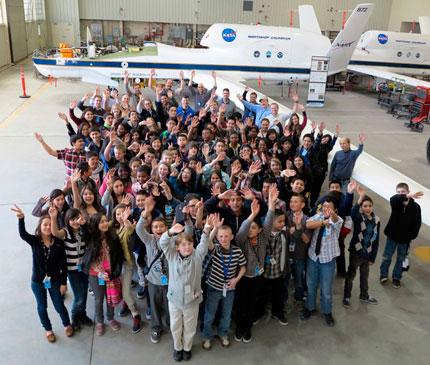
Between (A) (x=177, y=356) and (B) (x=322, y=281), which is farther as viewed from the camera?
(B) (x=322, y=281)

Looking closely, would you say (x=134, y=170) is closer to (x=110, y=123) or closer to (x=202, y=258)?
(x=202, y=258)

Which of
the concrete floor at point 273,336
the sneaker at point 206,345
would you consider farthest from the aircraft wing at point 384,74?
the sneaker at point 206,345

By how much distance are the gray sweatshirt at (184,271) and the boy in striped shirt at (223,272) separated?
0.66 ft

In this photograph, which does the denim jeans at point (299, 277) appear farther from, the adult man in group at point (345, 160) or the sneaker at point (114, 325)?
the adult man in group at point (345, 160)

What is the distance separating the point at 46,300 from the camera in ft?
13.2

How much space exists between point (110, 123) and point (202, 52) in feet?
31.7

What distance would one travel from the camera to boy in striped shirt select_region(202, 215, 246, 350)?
3.79 metres

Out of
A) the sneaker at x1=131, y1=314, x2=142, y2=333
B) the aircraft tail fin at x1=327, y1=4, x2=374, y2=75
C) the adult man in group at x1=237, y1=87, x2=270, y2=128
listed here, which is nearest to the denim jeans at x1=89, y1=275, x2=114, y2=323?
the sneaker at x1=131, y1=314, x2=142, y2=333

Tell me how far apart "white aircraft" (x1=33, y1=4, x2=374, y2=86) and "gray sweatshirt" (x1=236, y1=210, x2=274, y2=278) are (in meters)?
12.5

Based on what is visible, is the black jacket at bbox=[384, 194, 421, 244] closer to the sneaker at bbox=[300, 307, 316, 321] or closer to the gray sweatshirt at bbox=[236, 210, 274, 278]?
the sneaker at bbox=[300, 307, 316, 321]

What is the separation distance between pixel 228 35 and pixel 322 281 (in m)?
13.7

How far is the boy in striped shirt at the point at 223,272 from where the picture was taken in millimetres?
3791

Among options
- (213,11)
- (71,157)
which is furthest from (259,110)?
(213,11)

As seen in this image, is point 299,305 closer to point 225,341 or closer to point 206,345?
point 225,341
